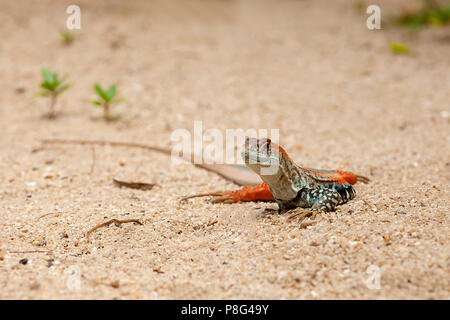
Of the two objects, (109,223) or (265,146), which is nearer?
(265,146)

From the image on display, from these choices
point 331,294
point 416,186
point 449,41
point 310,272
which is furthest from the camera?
point 449,41

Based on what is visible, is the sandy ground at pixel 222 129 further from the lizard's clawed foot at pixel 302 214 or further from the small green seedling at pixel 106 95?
the small green seedling at pixel 106 95

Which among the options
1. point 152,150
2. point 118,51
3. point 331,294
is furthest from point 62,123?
point 331,294

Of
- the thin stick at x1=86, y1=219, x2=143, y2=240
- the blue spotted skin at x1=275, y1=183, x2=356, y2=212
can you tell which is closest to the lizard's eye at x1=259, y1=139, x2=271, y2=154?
the blue spotted skin at x1=275, y1=183, x2=356, y2=212

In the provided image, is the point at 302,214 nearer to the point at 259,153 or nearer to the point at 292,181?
the point at 292,181

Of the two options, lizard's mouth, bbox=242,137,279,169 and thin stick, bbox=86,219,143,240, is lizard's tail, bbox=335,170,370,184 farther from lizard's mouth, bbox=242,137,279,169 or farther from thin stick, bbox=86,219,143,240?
thin stick, bbox=86,219,143,240

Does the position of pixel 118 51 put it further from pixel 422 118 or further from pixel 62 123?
pixel 422 118

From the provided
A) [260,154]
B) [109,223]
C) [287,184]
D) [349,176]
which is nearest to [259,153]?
[260,154]

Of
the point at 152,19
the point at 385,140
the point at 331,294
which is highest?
the point at 152,19
